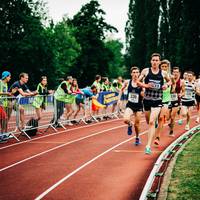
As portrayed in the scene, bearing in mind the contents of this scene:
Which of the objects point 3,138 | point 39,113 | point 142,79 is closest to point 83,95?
point 39,113

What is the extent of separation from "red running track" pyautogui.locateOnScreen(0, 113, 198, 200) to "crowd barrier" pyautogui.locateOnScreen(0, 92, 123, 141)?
65cm

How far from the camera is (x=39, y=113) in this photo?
14352mm

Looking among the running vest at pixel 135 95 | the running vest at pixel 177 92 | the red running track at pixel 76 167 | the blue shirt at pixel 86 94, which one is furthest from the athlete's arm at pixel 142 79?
the blue shirt at pixel 86 94

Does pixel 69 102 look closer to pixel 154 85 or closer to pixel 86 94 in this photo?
pixel 86 94

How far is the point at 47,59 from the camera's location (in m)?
54.8

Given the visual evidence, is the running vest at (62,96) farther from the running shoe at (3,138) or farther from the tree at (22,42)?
the tree at (22,42)

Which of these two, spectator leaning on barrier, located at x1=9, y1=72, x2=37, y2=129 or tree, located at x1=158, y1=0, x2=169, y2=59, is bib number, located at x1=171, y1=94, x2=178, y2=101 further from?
tree, located at x1=158, y1=0, x2=169, y2=59

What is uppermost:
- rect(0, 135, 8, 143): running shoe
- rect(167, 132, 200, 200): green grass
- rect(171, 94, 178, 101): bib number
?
rect(171, 94, 178, 101): bib number

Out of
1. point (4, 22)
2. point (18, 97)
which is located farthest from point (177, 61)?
point (18, 97)

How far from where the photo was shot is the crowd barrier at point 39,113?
12703 millimetres

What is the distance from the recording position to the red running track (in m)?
6.69

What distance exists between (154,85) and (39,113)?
19.1ft

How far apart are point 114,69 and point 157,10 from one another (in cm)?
5907

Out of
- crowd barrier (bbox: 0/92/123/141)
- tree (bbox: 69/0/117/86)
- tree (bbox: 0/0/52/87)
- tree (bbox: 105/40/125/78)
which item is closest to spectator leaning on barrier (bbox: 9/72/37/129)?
crowd barrier (bbox: 0/92/123/141)
